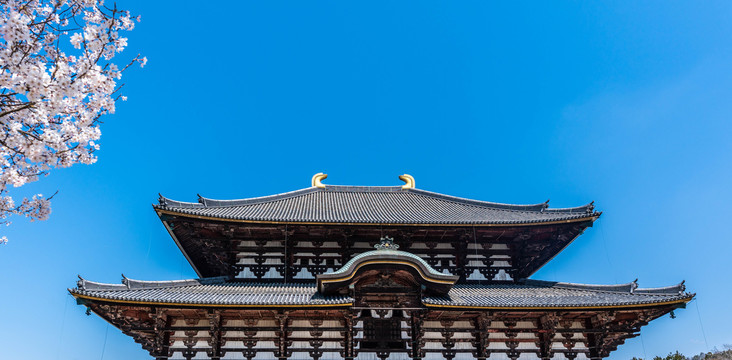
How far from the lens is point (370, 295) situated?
16.8 metres

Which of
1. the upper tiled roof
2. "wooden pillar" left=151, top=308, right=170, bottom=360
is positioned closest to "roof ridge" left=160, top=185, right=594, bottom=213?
the upper tiled roof

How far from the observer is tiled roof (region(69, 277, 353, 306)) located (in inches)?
587

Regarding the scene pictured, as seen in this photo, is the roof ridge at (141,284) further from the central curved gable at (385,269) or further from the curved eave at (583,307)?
the curved eave at (583,307)

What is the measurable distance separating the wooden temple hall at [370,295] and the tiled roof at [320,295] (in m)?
0.05

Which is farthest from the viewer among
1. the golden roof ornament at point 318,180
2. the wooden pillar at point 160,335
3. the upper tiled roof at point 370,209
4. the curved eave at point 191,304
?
the golden roof ornament at point 318,180

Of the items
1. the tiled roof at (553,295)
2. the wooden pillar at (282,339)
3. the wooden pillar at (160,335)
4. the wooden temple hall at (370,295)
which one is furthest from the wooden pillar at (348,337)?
the wooden pillar at (160,335)

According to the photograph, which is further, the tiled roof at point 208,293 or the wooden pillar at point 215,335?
the wooden pillar at point 215,335

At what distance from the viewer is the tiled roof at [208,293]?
14.9 meters

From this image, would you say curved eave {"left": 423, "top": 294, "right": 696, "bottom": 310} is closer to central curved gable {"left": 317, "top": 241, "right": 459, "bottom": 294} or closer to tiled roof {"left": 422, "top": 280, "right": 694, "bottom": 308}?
tiled roof {"left": 422, "top": 280, "right": 694, "bottom": 308}

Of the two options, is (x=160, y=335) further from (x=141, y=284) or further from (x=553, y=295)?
(x=553, y=295)

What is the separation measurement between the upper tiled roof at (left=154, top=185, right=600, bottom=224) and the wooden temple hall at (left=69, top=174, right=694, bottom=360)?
0.15 metres

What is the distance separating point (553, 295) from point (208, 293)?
43.0 feet

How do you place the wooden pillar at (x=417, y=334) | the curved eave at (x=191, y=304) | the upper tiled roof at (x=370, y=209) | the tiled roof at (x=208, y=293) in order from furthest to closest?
the upper tiled roof at (x=370, y=209) < the wooden pillar at (x=417, y=334) < the tiled roof at (x=208, y=293) < the curved eave at (x=191, y=304)

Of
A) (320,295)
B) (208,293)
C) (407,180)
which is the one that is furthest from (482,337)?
(407,180)
